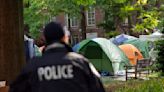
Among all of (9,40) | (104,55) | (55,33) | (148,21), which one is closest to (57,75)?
(55,33)

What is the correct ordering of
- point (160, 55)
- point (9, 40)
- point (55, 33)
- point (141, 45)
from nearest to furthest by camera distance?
point (55, 33)
point (9, 40)
point (160, 55)
point (141, 45)

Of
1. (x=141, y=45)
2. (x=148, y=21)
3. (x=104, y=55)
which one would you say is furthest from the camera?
(x=141, y=45)

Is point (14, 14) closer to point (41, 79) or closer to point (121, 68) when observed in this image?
point (41, 79)

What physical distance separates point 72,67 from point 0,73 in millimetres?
6588

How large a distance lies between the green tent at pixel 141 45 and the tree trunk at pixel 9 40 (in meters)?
21.6

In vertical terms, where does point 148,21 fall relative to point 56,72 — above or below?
below

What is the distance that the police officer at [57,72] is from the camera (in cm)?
417

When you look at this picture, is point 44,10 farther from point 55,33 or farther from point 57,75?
point 57,75

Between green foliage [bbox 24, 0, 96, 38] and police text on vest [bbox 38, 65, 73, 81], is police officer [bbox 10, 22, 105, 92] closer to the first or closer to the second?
police text on vest [bbox 38, 65, 73, 81]

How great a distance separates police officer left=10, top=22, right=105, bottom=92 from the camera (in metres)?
4.17

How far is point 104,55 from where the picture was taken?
82.9 ft

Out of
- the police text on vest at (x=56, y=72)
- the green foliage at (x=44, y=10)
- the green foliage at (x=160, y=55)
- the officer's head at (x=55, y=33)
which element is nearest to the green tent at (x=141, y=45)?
the green foliage at (x=44, y=10)

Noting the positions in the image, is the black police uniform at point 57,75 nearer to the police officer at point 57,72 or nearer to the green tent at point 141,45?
the police officer at point 57,72

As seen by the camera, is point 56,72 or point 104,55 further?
point 104,55
